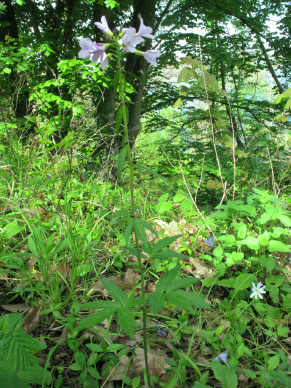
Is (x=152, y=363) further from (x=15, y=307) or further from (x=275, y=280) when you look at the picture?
(x=275, y=280)

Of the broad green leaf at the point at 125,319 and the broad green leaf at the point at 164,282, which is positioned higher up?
the broad green leaf at the point at 164,282

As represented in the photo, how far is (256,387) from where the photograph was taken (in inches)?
41.7

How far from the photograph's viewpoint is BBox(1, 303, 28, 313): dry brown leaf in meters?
1.25

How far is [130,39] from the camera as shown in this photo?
89 cm

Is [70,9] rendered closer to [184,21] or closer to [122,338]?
[184,21]

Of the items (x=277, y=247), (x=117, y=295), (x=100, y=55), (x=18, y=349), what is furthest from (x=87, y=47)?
(x=277, y=247)

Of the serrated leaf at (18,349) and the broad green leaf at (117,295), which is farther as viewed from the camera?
the broad green leaf at (117,295)

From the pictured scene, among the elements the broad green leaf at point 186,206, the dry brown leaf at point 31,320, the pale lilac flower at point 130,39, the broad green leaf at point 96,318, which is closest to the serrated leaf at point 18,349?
the broad green leaf at point 96,318

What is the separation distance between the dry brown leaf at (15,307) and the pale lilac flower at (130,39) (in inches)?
51.7

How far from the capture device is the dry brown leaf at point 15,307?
4.10ft

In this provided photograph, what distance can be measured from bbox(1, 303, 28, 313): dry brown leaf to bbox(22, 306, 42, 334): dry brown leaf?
8cm

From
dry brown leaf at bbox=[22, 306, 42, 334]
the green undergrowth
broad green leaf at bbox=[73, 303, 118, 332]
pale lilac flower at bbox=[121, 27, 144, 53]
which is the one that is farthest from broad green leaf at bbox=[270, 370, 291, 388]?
pale lilac flower at bbox=[121, 27, 144, 53]

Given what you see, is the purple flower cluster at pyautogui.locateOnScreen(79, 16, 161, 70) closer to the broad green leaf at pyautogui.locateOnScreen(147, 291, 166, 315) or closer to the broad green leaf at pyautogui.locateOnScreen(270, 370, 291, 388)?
the broad green leaf at pyautogui.locateOnScreen(147, 291, 166, 315)

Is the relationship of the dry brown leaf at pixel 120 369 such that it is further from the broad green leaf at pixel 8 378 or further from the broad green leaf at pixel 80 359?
the broad green leaf at pixel 8 378
